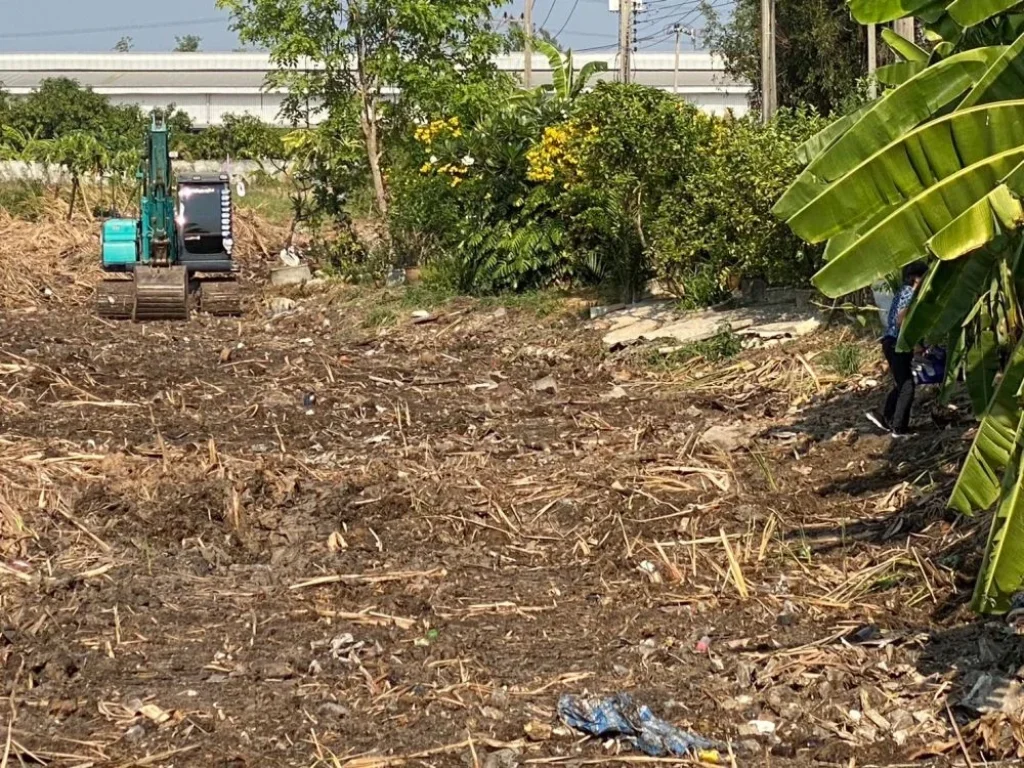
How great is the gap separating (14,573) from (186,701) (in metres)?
2.08

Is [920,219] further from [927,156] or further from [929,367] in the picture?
[929,367]

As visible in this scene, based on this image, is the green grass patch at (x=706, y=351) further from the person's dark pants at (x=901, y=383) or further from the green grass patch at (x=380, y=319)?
the green grass patch at (x=380, y=319)

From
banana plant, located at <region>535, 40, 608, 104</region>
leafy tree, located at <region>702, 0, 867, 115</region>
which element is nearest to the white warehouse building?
leafy tree, located at <region>702, 0, 867, 115</region>

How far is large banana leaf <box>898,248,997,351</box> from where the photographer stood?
5.76 meters

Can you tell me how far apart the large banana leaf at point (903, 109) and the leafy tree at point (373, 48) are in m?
16.8

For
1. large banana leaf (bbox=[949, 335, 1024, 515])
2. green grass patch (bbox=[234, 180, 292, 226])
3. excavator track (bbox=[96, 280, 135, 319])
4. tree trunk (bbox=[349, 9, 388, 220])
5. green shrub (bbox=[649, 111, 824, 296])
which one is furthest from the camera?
green grass patch (bbox=[234, 180, 292, 226])

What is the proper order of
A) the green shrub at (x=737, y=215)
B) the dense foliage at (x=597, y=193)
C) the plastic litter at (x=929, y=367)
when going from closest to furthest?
1. the plastic litter at (x=929, y=367)
2. the green shrub at (x=737, y=215)
3. the dense foliage at (x=597, y=193)

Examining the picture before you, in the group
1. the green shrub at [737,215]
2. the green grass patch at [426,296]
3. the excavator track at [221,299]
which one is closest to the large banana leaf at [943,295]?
the green shrub at [737,215]

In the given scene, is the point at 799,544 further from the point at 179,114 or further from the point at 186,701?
the point at 179,114

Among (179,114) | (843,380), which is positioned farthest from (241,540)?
(179,114)

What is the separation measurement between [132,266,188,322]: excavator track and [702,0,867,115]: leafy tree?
40.6ft

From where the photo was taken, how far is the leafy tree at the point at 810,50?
91.2 ft

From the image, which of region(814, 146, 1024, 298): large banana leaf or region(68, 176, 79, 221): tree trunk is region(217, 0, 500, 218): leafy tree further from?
region(814, 146, 1024, 298): large banana leaf

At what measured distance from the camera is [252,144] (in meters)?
31.8
